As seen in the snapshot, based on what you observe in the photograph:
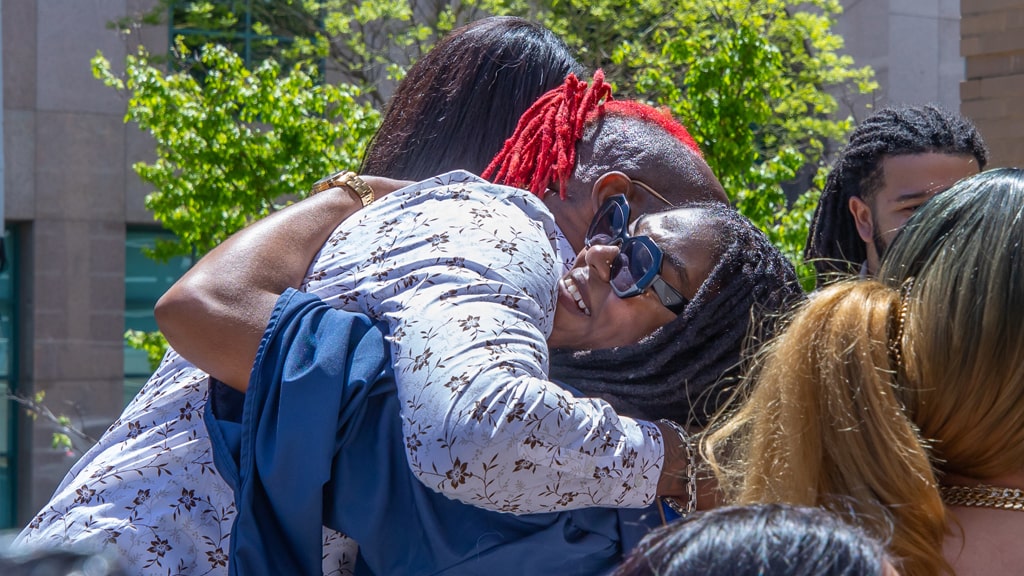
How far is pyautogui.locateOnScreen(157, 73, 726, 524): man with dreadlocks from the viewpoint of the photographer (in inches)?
68.9

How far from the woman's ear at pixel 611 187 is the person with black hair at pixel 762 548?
53.8 inches

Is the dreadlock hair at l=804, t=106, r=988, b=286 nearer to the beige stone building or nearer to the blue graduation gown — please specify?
the blue graduation gown

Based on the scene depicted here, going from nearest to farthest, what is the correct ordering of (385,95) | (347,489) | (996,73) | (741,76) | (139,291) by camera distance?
(347,489), (996,73), (741,76), (385,95), (139,291)

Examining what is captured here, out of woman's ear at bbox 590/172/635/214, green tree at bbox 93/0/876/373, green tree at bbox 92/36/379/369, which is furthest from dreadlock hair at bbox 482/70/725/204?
green tree at bbox 92/36/379/369

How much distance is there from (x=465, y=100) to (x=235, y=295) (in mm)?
776

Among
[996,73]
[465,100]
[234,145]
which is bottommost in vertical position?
[465,100]

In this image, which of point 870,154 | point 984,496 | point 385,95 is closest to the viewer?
point 984,496

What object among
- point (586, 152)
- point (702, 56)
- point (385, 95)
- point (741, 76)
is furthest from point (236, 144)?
point (586, 152)

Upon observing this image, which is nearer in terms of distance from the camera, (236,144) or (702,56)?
(702,56)

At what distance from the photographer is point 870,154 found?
3.67 metres

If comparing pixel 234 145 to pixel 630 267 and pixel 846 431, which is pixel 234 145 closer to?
pixel 630 267

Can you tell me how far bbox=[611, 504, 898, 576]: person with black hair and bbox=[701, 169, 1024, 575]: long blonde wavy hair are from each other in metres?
0.49

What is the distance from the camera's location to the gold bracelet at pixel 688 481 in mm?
2002

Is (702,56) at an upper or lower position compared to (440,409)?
upper
